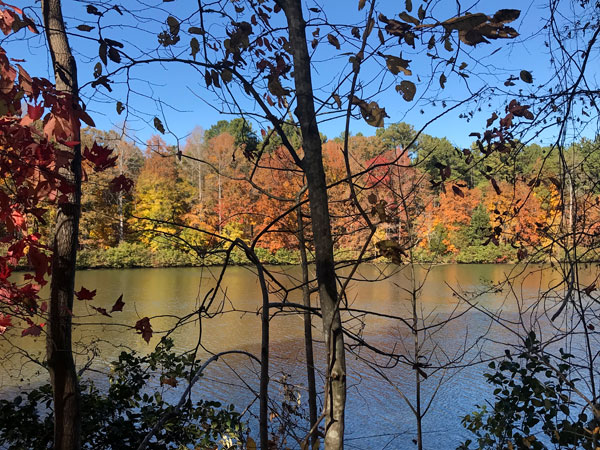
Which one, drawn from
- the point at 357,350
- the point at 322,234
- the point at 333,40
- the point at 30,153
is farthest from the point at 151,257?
the point at 322,234

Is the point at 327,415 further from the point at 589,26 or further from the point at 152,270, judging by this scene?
the point at 152,270

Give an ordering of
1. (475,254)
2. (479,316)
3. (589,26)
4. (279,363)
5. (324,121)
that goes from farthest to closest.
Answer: (475,254), (479,316), (279,363), (589,26), (324,121)

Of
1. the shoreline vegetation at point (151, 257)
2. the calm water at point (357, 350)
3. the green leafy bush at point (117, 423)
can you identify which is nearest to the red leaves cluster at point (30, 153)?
the calm water at point (357, 350)

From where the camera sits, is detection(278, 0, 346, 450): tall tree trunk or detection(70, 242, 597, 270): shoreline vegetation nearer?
detection(278, 0, 346, 450): tall tree trunk

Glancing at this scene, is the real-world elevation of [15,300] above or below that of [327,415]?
above

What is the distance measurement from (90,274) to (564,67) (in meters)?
17.7

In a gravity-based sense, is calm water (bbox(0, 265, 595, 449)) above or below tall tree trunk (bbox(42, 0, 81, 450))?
below

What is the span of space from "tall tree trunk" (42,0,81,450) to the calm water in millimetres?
148

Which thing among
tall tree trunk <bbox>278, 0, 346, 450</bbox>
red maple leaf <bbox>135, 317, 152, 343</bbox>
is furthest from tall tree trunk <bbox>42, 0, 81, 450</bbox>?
tall tree trunk <bbox>278, 0, 346, 450</bbox>

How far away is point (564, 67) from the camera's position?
5.99ft

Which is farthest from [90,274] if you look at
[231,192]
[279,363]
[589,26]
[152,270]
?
[589,26]

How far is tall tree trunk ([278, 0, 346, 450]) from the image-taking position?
932 millimetres

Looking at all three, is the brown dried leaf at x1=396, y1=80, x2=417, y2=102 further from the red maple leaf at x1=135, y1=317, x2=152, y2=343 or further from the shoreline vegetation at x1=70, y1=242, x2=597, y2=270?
the shoreline vegetation at x1=70, y1=242, x2=597, y2=270

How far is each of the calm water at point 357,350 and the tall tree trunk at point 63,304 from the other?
0.49 feet
